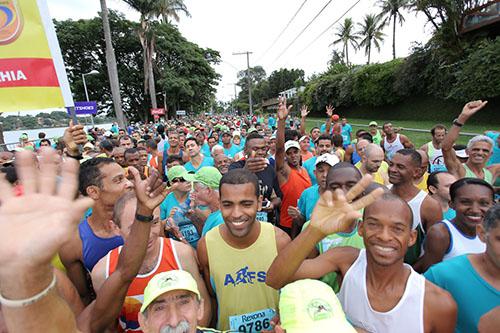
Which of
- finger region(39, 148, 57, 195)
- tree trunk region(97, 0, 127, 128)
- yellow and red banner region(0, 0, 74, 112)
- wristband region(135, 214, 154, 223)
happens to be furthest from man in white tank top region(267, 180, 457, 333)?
tree trunk region(97, 0, 127, 128)

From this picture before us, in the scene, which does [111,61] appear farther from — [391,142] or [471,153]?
[471,153]

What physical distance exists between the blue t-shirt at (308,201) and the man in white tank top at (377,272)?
1.59m

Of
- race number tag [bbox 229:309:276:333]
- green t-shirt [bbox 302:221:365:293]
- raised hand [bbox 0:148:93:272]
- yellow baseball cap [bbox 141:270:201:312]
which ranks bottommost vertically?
race number tag [bbox 229:309:276:333]

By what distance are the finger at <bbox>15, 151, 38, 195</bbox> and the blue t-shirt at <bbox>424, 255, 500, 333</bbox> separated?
233 cm

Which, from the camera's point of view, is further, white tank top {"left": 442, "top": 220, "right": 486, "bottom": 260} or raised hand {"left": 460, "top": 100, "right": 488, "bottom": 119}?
raised hand {"left": 460, "top": 100, "right": 488, "bottom": 119}

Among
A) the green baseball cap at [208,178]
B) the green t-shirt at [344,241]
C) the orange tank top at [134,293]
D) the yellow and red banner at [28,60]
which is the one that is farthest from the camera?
the green baseball cap at [208,178]

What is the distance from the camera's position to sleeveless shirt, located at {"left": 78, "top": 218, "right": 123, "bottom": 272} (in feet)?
8.08

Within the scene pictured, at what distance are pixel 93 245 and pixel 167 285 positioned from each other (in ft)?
4.39

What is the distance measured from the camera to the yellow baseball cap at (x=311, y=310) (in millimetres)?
1189

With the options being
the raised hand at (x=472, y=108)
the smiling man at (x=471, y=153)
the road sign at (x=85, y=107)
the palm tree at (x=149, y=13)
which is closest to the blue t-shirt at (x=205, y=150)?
the smiling man at (x=471, y=153)

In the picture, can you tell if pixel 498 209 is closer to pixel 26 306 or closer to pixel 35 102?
pixel 26 306

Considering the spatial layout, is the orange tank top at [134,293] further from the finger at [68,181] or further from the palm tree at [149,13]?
the palm tree at [149,13]

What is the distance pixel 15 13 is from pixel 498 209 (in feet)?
14.0

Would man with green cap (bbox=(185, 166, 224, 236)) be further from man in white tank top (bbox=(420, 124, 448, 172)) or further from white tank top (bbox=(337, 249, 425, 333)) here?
man in white tank top (bbox=(420, 124, 448, 172))
